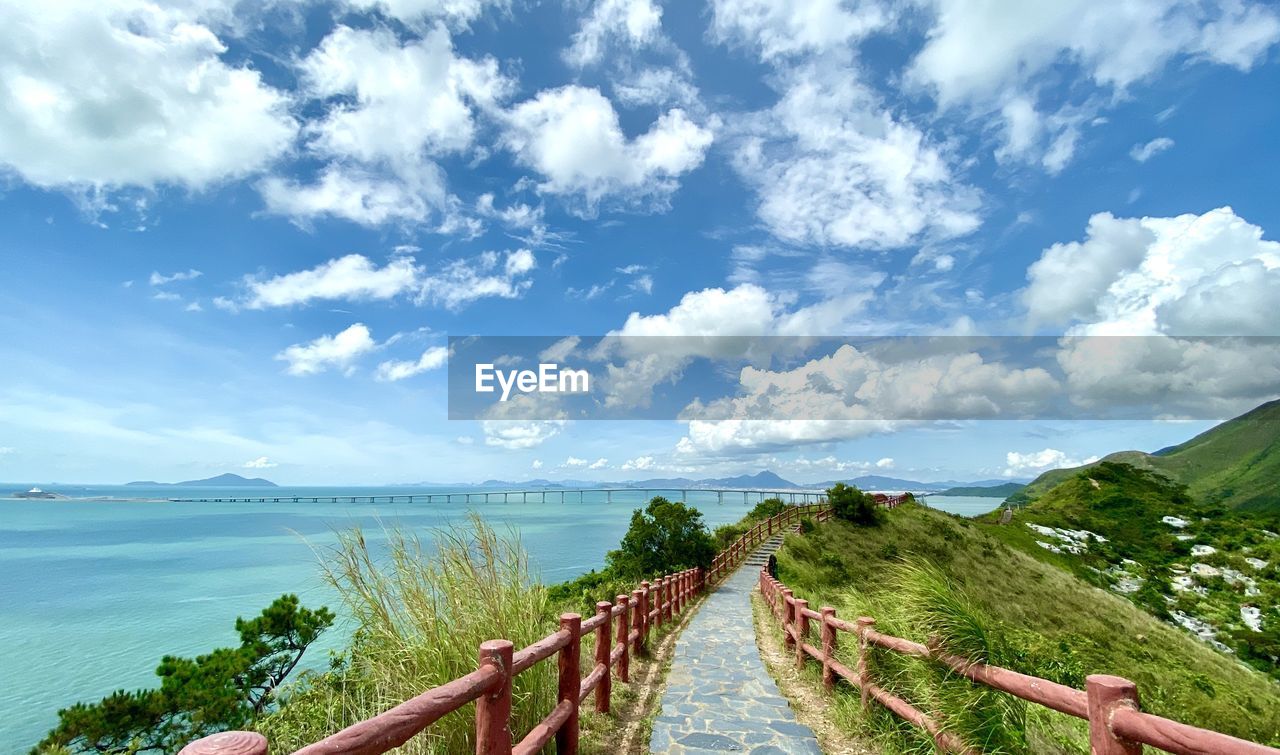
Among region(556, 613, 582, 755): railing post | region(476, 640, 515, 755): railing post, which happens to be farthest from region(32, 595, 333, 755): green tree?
region(476, 640, 515, 755): railing post

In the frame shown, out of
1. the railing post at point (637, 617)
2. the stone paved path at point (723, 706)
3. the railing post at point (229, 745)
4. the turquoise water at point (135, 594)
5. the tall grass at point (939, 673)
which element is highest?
the railing post at point (229, 745)

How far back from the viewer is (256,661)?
11203 mm

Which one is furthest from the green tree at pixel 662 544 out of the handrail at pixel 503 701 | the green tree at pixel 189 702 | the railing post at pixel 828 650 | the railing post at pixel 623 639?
the railing post at pixel 828 650

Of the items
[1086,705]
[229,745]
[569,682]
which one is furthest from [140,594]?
[1086,705]

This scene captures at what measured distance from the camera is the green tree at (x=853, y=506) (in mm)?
37656

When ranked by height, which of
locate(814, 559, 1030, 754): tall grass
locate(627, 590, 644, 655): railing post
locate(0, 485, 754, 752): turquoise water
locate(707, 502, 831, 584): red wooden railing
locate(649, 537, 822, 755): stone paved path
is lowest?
locate(0, 485, 754, 752): turquoise water

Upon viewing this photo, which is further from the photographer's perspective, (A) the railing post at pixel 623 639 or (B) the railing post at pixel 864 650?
(A) the railing post at pixel 623 639

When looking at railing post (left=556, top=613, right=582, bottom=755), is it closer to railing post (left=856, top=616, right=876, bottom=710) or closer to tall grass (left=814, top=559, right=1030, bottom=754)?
tall grass (left=814, top=559, right=1030, bottom=754)

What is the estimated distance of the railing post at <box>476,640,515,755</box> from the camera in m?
3.23

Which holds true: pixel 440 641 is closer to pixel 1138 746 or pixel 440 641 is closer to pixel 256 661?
pixel 1138 746

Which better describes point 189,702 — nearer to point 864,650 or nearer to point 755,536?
point 864,650

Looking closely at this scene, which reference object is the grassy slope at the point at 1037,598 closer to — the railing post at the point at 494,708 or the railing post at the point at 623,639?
the railing post at the point at 623,639

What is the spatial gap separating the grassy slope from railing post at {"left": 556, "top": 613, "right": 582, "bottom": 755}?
14.4 metres

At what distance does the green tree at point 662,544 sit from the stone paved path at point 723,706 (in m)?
8.66
